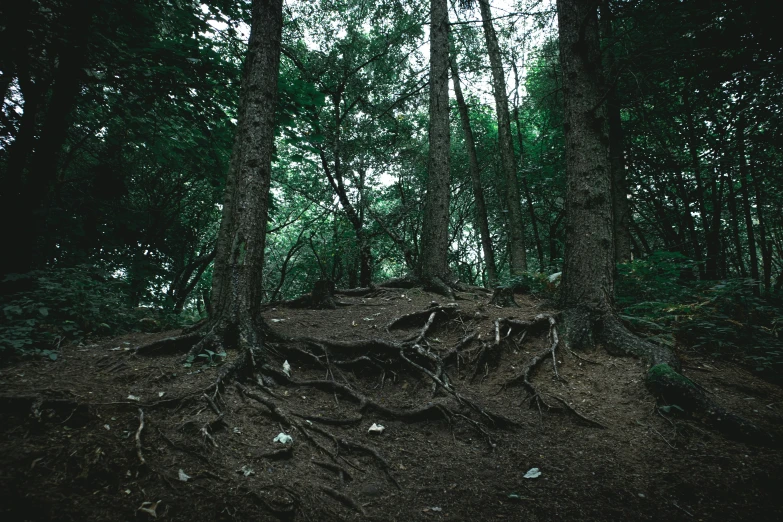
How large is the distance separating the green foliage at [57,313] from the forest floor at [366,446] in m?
0.32

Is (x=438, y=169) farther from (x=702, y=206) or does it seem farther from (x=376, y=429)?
(x=702, y=206)

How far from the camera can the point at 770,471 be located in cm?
287

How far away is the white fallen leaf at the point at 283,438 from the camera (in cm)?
344

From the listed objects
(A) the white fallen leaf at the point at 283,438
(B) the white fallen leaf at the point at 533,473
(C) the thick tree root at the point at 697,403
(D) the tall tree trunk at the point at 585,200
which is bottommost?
(B) the white fallen leaf at the point at 533,473

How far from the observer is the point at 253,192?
15.9 ft

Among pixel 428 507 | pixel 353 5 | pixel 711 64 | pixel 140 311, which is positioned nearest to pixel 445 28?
pixel 353 5

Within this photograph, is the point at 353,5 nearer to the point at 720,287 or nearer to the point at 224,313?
the point at 224,313

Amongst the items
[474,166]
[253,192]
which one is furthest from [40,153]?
[474,166]

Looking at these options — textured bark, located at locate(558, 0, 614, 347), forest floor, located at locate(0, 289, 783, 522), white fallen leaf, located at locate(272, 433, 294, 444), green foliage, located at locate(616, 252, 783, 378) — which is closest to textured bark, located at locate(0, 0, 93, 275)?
forest floor, located at locate(0, 289, 783, 522)

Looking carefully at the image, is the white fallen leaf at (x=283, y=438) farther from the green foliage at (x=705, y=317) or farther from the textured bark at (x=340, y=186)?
the textured bark at (x=340, y=186)

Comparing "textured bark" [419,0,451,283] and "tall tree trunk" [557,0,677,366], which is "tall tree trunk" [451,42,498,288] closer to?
"textured bark" [419,0,451,283]

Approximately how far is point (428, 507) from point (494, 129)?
18.1m

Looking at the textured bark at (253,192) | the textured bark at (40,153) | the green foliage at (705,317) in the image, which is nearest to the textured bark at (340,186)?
the textured bark at (40,153)

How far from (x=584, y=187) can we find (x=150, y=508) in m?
5.88
